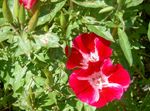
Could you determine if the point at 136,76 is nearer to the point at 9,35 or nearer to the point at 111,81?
the point at 111,81

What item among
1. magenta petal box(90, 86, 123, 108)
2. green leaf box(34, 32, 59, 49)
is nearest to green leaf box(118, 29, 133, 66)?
magenta petal box(90, 86, 123, 108)

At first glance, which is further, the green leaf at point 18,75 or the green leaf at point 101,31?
the green leaf at point 18,75

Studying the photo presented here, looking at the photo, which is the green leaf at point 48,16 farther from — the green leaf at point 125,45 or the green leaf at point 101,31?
the green leaf at point 125,45

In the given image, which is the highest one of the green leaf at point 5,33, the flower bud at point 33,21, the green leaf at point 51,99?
the flower bud at point 33,21

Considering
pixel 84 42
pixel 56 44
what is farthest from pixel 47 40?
pixel 84 42

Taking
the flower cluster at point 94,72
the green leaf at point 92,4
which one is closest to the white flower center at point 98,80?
the flower cluster at point 94,72

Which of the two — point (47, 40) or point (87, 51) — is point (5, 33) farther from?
point (87, 51)

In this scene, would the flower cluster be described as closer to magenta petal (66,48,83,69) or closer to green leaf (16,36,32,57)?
magenta petal (66,48,83,69)
